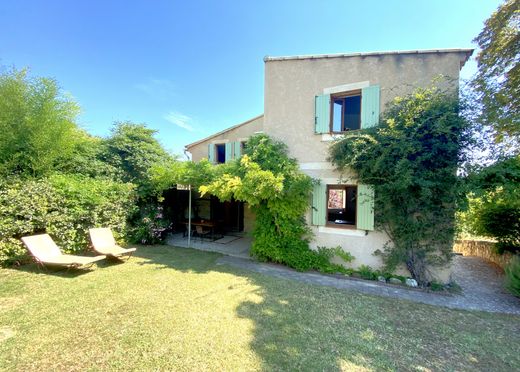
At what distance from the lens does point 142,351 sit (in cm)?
312

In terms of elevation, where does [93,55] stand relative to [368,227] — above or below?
above

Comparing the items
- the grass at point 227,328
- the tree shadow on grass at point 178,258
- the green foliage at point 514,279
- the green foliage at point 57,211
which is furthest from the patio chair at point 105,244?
the green foliage at point 514,279

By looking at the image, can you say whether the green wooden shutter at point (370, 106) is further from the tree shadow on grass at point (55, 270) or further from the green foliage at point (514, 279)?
the tree shadow on grass at point (55, 270)

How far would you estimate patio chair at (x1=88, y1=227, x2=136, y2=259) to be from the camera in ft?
22.7

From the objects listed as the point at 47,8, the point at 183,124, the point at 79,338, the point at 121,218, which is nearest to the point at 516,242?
the point at 79,338

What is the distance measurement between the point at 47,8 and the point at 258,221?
34.1 feet

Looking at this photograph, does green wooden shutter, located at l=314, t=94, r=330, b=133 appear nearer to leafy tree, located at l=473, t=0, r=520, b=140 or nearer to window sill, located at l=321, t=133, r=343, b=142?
window sill, located at l=321, t=133, r=343, b=142

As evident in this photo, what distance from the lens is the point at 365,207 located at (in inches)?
259

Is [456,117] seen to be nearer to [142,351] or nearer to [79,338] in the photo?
[142,351]

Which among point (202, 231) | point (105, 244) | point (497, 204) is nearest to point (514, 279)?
point (497, 204)

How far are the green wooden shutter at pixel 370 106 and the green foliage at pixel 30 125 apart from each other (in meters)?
10.7

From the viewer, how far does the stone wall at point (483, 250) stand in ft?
26.2

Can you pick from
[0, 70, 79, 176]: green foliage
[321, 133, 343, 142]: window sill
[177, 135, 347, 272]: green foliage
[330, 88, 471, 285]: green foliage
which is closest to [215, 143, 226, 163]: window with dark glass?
[177, 135, 347, 272]: green foliage

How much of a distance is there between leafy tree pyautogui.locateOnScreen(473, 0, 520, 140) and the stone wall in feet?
14.2
